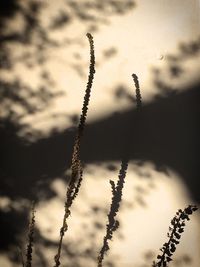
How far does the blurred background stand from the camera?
8.27 feet

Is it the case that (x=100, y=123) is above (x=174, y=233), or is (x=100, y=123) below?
above

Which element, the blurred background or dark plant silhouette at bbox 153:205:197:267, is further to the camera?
the blurred background

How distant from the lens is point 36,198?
2656 millimetres

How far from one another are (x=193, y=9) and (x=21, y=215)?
2160 mm

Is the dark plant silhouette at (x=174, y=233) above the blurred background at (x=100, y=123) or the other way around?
the other way around

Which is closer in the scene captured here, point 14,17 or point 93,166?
point 14,17

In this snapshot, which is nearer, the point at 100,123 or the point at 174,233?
the point at 174,233

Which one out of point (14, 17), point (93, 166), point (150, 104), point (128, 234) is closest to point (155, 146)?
point (150, 104)

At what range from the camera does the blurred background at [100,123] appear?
8.27 feet

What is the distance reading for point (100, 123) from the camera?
2.64 m

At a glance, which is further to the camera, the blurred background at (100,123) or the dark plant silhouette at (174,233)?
the blurred background at (100,123)

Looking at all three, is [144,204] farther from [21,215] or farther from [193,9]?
[193,9]

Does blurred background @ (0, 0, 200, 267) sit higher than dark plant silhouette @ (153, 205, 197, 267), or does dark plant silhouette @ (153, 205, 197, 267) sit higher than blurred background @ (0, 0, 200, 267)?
blurred background @ (0, 0, 200, 267)

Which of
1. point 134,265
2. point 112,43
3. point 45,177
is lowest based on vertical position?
point 134,265
